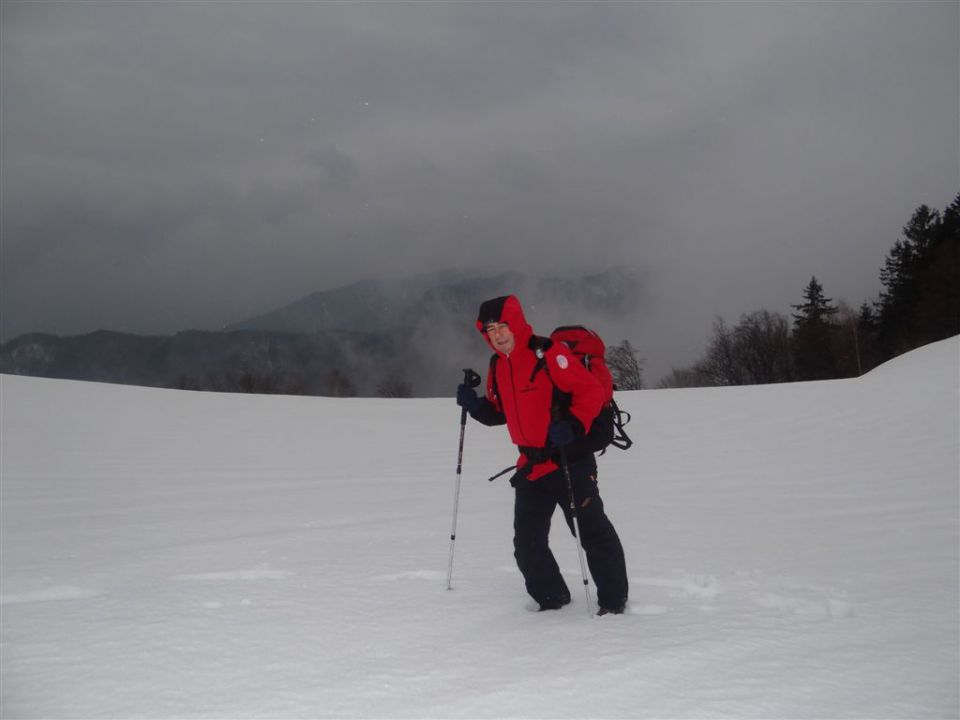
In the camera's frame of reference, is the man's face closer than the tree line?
Yes

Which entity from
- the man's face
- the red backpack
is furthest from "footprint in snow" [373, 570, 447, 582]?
the man's face

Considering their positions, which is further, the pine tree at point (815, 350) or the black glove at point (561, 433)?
the pine tree at point (815, 350)

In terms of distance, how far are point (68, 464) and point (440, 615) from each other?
901 cm

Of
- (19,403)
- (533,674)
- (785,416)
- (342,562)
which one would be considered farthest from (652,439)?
(19,403)

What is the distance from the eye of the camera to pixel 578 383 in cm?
390

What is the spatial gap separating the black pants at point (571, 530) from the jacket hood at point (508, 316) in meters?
0.86

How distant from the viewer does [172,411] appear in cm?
1725

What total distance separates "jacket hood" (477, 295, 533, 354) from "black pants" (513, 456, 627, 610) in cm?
86

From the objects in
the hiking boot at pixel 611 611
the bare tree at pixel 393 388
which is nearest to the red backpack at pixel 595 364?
the hiking boot at pixel 611 611

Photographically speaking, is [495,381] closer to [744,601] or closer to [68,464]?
[744,601]

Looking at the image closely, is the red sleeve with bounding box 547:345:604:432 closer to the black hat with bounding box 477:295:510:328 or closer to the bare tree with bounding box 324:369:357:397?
the black hat with bounding box 477:295:510:328

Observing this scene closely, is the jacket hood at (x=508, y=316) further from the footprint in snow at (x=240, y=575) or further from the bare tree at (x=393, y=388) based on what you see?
the bare tree at (x=393, y=388)

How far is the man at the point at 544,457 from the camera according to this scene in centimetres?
399

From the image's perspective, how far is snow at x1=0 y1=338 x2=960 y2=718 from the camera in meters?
2.96
